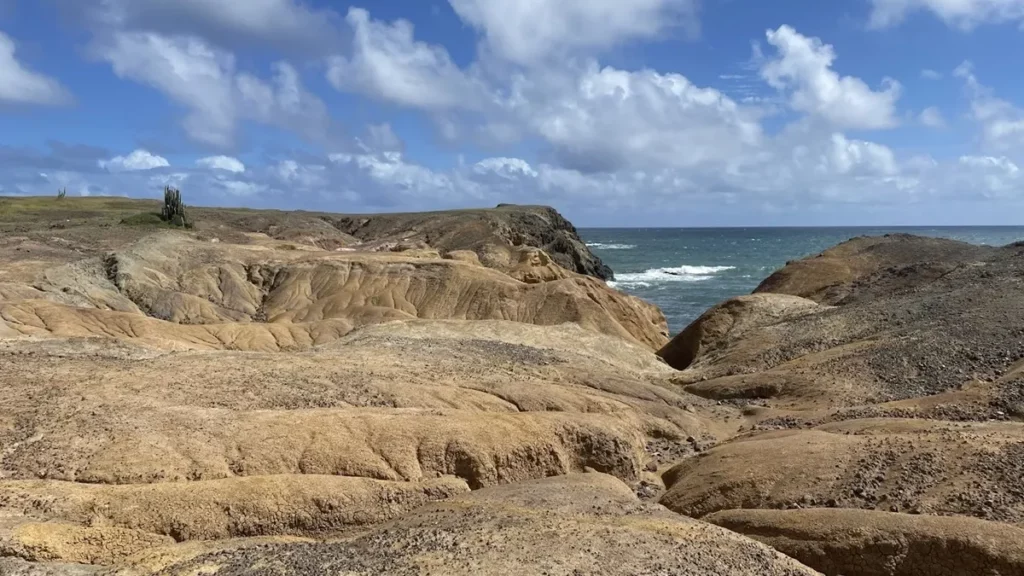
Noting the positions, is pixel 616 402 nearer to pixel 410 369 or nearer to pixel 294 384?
pixel 410 369

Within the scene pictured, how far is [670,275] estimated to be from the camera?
103 metres

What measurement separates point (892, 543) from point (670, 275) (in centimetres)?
9348

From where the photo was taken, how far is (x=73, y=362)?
60.5 ft

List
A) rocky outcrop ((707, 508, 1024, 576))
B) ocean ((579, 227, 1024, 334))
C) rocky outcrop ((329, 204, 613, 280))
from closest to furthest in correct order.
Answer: rocky outcrop ((707, 508, 1024, 576)) → ocean ((579, 227, 1024, 334)) → rocky outcrop ((329, 204, 613, 280))

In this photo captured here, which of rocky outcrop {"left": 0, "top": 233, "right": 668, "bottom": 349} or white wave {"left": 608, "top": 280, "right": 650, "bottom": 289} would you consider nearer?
rocky outcrop {"left": 0, "top": 233, "right": 668, "bottom": 349}

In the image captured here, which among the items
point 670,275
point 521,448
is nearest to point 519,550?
point 521,448

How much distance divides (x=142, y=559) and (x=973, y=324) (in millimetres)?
28118

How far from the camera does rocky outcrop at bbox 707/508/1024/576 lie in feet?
35.0

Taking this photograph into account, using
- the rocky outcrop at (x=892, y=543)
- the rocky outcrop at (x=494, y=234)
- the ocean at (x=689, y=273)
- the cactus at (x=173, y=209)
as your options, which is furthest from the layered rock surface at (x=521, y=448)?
the cactus at (x=173, y=209)

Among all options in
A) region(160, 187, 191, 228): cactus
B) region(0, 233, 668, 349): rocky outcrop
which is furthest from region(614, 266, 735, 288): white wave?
region(160, 187, 191, 228): cactus

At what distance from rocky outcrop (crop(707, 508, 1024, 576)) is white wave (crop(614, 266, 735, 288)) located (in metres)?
78.0

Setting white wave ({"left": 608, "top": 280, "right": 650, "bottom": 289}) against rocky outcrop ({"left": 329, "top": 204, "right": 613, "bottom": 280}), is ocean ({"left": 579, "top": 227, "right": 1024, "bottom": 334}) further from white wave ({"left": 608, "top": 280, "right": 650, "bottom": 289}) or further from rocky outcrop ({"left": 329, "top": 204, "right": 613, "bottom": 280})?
rocky outcrop ({"left": 329, "top": 204, "right": 613, "bottom": 280})

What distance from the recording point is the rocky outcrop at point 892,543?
10.7 meters

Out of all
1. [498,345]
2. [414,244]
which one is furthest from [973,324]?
[414,244]
